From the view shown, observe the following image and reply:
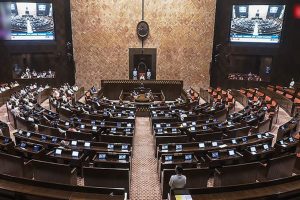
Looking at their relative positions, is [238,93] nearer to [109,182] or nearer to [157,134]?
[157,134]

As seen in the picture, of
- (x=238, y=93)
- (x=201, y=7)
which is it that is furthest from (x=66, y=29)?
(x=238, y=93)

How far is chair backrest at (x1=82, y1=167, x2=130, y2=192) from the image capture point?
7.71 meters

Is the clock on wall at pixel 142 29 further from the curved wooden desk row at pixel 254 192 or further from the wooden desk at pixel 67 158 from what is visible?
the curved wooden desk row at pixel 254 192

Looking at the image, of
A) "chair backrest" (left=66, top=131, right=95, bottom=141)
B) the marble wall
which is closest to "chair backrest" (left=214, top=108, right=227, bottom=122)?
"chair backrest" (left=66, top=131, right=95, bottom=141)

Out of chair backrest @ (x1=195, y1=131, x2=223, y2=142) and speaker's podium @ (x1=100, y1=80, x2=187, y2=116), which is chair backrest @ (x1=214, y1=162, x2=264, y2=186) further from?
speaker's podium @ (x1=100, y1=80, x2=187, y2=116)

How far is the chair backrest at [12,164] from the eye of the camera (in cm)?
823

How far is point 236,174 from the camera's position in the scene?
26.0ft

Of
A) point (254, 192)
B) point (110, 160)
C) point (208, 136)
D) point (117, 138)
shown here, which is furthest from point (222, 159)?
point (117, 138)

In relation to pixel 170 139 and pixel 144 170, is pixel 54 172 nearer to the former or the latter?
pixel 144 170

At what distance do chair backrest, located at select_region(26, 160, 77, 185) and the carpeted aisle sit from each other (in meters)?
1.86

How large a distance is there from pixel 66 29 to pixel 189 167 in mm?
18721

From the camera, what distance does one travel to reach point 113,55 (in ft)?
80.2

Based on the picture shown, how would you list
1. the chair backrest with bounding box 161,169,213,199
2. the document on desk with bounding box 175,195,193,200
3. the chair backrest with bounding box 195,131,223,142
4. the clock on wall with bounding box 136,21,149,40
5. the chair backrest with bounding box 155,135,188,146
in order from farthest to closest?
the clock on wall with bounding box 136,21,149,40
the chair backrest with bounding box 195,131,223,142
the chair backrest with bounding box 155,135,188,146
the chair backrest with bounding box 161,169,213,199
the document on desk with bounding box 175,195,193,200

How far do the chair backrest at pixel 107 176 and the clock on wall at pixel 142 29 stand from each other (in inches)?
702
